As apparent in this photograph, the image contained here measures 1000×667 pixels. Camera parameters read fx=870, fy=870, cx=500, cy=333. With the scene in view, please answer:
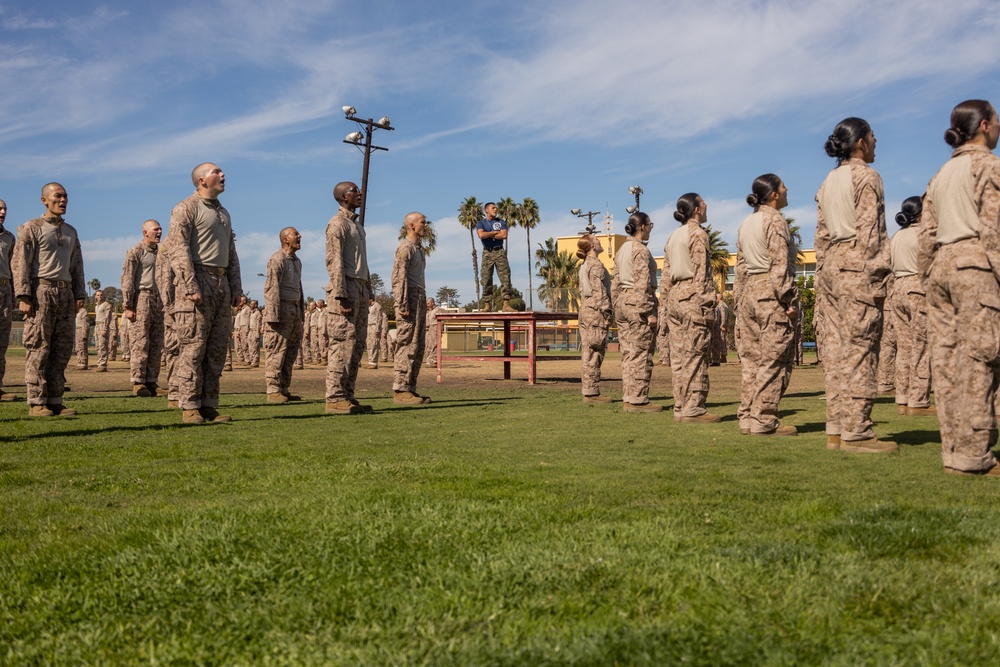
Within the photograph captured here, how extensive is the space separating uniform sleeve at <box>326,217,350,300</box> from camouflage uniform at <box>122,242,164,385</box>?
5.07 meters

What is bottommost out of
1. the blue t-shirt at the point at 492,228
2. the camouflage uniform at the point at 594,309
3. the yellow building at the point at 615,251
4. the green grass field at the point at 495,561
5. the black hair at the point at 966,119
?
the green grass field at the point at 495,561

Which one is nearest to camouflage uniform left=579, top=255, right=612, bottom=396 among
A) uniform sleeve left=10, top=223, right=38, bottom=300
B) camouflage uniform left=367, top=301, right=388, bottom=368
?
uniform sleeve left=10, top=223, right=38, bottom=300

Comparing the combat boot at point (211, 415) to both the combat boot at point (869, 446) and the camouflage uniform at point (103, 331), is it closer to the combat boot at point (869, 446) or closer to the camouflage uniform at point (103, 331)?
the combat boot at point (869, 446)

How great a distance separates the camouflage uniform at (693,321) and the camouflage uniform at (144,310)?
28.9ft

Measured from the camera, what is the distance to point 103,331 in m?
27.5

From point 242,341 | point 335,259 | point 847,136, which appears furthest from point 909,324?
point 242,341

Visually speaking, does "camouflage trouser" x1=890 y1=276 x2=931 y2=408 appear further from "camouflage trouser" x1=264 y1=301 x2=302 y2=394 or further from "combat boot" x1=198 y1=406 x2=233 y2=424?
"camouflage trouser" x1=264 y1=301 x2=302 y2=394

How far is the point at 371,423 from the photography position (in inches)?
350

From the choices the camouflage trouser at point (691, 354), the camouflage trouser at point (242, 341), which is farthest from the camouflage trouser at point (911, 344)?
the camouflage trouser at point (242, 341)

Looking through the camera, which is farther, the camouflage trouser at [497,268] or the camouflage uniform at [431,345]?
the camouflage uniform at [431,345]

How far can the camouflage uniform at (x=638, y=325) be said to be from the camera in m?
10.9

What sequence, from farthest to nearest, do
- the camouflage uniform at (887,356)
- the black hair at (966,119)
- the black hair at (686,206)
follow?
the camouflage uniform at (887,356) < the black hair at (686,206) < the black hair at (966,119)

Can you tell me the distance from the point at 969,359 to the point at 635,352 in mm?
5800

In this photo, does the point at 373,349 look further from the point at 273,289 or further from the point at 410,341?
the point at 410,341
